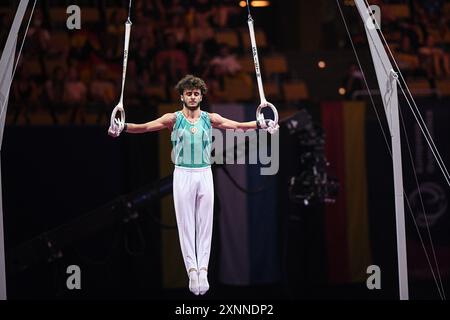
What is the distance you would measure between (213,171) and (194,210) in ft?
11.3

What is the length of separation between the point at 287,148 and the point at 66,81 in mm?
2548

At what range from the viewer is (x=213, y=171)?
9.37 m

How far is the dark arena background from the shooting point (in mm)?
9227

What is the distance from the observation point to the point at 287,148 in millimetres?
9781

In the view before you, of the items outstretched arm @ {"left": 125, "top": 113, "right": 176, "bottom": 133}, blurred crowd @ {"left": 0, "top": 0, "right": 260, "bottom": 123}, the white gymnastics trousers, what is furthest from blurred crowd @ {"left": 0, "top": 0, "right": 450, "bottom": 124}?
the white gymnastics trousers

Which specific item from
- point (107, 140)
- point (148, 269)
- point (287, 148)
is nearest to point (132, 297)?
point (148, 269)

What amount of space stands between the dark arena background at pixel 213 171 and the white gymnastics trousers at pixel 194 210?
2733 mm

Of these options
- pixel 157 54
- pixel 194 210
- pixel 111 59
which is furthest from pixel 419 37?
pixel 194 210

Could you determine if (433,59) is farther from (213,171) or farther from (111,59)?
(111,59)

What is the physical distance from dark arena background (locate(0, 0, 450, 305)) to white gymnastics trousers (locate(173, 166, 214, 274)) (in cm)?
273

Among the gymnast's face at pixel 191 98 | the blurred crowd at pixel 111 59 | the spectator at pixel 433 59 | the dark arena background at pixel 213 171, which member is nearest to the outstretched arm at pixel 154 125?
the gymnast's face at pixel 191 98

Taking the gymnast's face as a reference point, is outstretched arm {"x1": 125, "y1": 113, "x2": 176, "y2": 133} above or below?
below

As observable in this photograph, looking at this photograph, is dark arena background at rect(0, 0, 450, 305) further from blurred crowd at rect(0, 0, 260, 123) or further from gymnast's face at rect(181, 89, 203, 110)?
gymnast's face at rect(181, 89, 203, 110)
